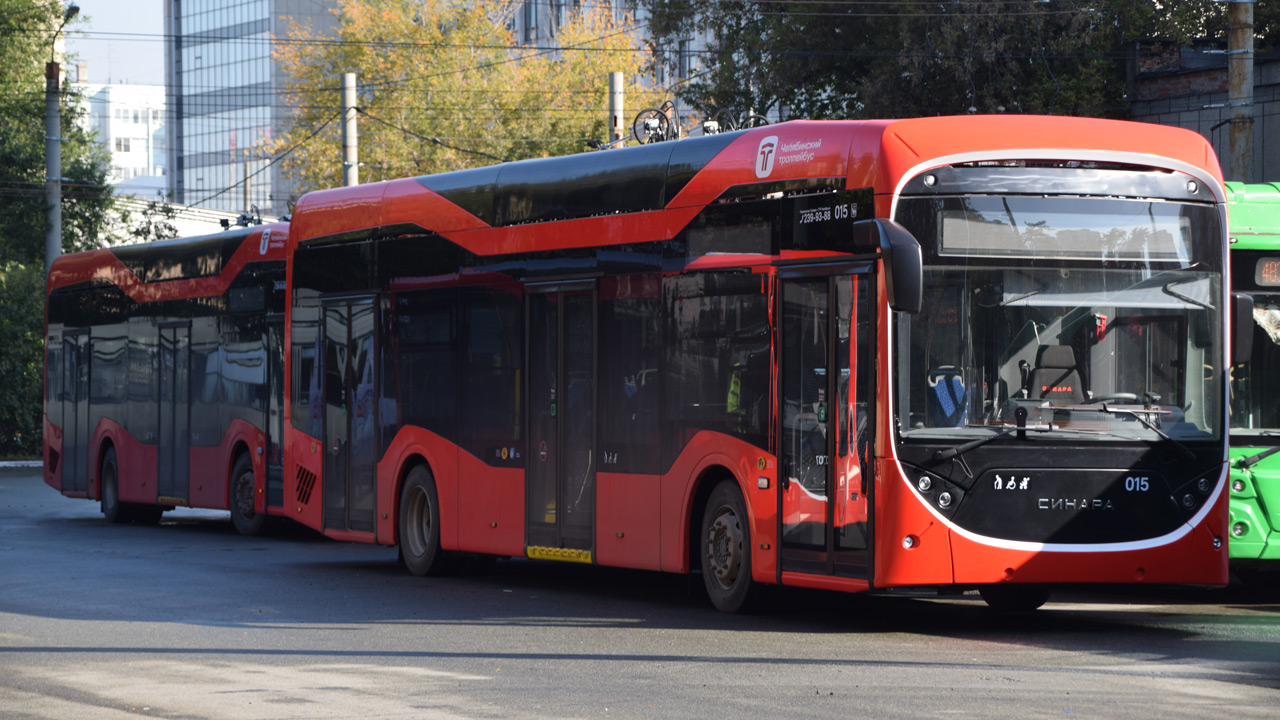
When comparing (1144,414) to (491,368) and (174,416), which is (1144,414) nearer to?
(491,368)

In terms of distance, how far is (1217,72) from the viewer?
30797 millimetres

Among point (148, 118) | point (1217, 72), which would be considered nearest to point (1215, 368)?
point (1217, 72)

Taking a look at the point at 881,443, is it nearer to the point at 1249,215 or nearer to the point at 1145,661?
the point at 1145,661

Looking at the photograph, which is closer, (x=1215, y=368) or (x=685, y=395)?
(x=1215, y=368)

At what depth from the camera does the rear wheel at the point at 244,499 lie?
21.8 meters

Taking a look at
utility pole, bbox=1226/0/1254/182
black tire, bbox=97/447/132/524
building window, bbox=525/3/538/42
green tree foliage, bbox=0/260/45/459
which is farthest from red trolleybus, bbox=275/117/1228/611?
A: building window, bbox=525/3/538/42

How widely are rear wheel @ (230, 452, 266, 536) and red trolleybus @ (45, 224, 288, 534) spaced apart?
0.02 meters

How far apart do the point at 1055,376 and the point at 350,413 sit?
8257 millimetres

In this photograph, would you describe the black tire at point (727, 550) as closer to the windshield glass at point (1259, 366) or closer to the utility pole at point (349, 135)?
the windshield glass at point (1259, 366)

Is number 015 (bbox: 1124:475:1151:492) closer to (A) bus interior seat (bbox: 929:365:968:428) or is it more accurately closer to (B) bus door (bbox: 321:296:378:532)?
(A) bus interior seat (bbox: 929:365:968:428)

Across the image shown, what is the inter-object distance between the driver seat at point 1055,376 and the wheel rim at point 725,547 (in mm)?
2260

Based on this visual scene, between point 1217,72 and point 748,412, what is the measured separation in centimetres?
2103

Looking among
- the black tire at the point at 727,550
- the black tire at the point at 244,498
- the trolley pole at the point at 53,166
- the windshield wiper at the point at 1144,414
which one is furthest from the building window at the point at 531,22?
the windshield wiper at the point at 1144,414

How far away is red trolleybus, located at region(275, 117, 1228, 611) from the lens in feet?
36.7
